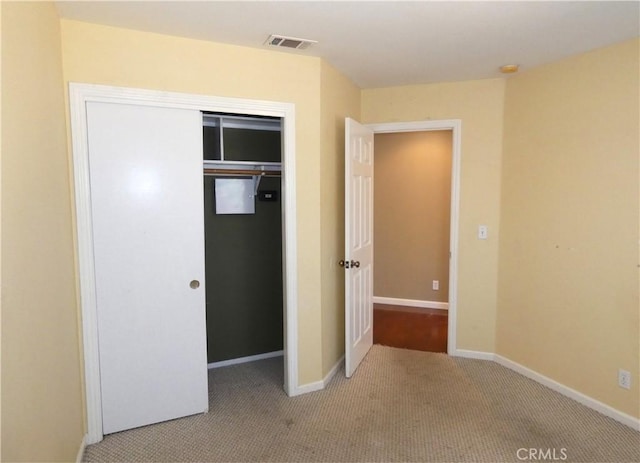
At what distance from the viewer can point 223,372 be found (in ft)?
11.1

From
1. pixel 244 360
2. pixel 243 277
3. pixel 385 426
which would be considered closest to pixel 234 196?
pixel 243 277

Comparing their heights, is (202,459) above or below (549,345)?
below

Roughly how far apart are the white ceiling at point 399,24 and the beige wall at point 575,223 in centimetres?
30

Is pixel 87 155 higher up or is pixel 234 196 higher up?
pixel 87 155

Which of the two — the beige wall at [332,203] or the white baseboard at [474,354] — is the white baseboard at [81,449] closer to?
the beige wall at [332,203]

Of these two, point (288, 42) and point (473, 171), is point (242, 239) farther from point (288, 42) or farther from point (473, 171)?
point (473, 171)

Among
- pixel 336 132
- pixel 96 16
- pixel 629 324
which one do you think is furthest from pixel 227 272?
pixel 629 324

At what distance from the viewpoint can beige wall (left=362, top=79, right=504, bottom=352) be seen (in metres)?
3.47

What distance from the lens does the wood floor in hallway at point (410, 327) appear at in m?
4.07

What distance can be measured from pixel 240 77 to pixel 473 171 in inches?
83.5

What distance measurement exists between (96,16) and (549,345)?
12.0 ft

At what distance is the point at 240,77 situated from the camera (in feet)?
8.66

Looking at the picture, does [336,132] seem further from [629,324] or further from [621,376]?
[621,376]

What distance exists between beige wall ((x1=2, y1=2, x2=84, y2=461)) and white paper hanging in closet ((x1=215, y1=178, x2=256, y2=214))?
1.21 metres
